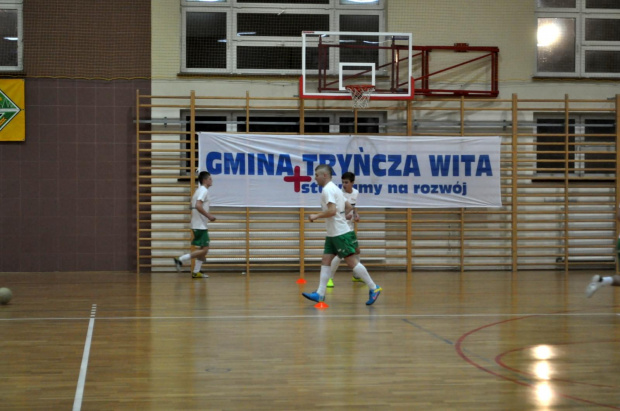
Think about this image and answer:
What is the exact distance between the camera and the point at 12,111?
12734 mm

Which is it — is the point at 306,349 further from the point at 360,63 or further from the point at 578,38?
the point at 578,38

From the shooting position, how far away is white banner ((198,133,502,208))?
1274cm

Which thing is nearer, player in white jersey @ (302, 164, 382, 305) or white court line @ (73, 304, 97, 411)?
white court line @ (73, 304, 97, 411)

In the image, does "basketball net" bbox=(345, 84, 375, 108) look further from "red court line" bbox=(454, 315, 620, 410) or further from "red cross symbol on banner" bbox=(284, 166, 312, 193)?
"red court line" bbox=(454, 315, 620, 410)

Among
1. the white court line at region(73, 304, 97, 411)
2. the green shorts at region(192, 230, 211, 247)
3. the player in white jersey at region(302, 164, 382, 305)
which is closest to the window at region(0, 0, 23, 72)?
the green shorts at region(192, 230, 211, 247)

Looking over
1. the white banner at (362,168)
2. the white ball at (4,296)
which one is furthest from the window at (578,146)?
the white ball at (4,296)

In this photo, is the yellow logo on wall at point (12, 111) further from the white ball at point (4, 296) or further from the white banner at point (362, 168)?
the white ball at point (4, 296)

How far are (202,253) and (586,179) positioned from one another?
7.31m

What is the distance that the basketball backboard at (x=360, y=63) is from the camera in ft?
41.6

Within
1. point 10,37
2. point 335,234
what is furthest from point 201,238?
point 10,37

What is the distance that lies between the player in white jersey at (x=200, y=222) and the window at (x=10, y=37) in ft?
14.0

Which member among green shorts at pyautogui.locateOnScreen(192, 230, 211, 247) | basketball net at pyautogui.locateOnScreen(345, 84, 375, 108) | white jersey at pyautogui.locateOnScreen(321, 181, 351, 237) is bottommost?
green shorts at pyautogui.locateOnScreen(192, 230, 211, 247)

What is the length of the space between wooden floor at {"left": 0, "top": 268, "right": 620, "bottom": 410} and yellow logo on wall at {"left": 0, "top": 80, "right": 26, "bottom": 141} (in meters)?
3.62

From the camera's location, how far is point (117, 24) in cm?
1301
